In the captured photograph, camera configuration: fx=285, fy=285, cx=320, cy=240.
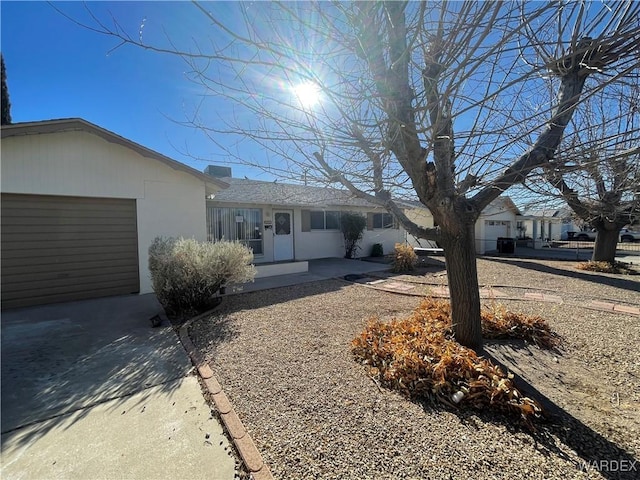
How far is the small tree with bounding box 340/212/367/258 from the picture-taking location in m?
14.4

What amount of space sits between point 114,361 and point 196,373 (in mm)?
1296

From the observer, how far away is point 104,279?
7156 mm

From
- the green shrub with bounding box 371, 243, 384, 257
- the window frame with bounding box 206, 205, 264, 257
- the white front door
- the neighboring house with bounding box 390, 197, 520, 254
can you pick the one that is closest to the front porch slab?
the window frame with bounding box 206, 205, 264, 257

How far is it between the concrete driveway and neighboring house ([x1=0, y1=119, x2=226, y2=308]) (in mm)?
2062

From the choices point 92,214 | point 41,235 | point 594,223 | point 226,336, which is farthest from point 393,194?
point 594,223

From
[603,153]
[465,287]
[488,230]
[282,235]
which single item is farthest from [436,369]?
[488,230]

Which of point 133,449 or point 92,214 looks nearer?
point 133,449

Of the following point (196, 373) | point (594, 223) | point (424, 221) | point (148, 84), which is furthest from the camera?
point (424, 221)

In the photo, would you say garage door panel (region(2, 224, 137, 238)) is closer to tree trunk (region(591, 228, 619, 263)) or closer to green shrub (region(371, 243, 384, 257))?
green shrub (region(371, 243, 384, 257))

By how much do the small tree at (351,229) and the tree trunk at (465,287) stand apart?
10.8 metres

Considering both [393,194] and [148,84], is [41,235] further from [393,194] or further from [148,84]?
[393,194]

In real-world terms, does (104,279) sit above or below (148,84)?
below

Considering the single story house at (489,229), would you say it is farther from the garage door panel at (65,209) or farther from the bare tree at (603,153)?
the garage door panel at (65,209)

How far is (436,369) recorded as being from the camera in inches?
114
